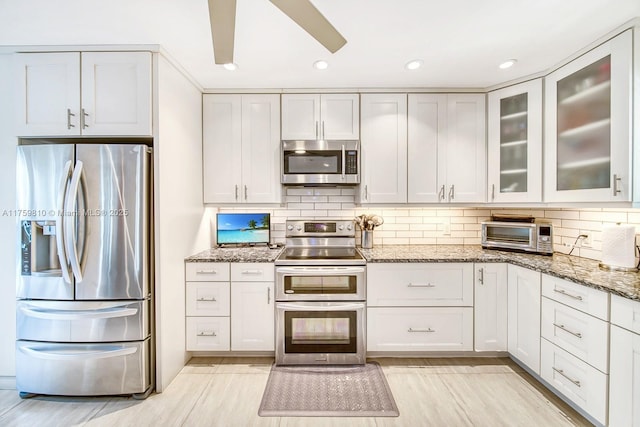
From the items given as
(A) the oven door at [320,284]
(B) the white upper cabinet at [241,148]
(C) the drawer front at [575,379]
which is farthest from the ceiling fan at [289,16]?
(C) the drawer front at [575,379]

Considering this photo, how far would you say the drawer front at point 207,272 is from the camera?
2.38 metres

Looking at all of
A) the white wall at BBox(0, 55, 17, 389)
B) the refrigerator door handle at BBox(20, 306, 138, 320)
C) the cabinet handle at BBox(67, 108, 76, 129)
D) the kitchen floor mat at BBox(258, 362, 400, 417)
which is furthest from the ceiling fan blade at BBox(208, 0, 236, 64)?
the kitchen floor mat at BBox(258, 362, 400, 417)

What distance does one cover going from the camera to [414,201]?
107 inches

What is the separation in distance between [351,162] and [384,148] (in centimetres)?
37

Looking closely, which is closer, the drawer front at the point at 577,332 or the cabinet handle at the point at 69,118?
the drawer front at the point at 577,332

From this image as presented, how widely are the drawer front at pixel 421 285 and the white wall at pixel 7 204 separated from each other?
105 inches

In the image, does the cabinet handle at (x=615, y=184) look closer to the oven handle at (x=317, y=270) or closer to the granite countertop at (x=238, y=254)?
the oven handle at (x=317, y=270)

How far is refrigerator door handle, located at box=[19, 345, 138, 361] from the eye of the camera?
6.30 feet

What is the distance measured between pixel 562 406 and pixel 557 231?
149 cm

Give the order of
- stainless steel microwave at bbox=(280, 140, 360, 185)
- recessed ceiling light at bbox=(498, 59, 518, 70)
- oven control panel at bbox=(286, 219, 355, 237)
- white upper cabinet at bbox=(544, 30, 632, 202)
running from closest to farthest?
1. white upper cabinet at bbox=(544, 30, 632, 202)
2. recessed ceiling light at bbox=(498, 59, 518, 70)
3. stainless steel microwave at bbox=(280, 140, 360, 185)
4. oven control panel at bbox=(286, 219, 355, 237)

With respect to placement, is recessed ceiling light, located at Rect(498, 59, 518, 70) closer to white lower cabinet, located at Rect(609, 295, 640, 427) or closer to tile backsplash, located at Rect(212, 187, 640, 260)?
tile backsplash, located at Rect(212, 187, 640, 260)

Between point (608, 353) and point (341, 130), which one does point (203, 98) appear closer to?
point (341, 130)

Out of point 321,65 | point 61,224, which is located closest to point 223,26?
point 321,65

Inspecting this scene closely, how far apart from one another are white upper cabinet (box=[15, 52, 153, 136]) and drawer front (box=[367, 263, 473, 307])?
2112 mm
